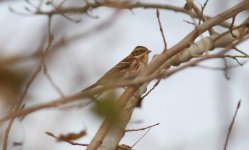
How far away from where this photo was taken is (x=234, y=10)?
3814mm

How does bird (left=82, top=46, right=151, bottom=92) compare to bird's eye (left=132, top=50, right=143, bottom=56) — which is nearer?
bird (left=82, top=46, right=151, bottom=92)

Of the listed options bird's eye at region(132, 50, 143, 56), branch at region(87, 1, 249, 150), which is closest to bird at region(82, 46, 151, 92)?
bird's eye at region(132, 50, 143, 56)

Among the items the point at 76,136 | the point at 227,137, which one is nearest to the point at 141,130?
the point at 76,136

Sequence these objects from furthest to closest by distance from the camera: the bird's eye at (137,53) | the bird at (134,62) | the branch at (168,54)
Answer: the bird's eye at (137,53)
the bird at (134,62)
the branch at (168,54)

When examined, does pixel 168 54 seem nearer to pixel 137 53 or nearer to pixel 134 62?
pixel 134 62

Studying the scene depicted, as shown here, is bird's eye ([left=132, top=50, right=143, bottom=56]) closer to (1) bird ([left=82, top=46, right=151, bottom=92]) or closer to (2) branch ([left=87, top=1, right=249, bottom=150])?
(1) bird ([left=82, top=46, right=151, bottom=92])

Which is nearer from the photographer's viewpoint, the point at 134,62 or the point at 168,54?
the point at 168,54

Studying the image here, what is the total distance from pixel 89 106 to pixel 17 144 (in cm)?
194

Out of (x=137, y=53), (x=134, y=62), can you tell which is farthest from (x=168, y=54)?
(x=137, y=53)

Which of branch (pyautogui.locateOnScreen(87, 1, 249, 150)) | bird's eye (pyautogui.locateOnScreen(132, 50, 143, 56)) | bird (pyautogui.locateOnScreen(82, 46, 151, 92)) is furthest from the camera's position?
bird's eye (pyautogui.locateOnScreen(132, 50, 143, 56))

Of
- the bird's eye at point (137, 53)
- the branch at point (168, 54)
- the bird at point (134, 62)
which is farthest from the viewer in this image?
the bird's eye at point (137, 53)

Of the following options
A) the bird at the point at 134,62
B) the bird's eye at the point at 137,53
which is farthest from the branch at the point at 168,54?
the bird's eye at the point at 137,53

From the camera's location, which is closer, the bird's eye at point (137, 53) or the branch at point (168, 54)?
the branch at point (168, 54)

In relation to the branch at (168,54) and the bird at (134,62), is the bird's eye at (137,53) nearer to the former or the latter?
the bird at (134,62)
